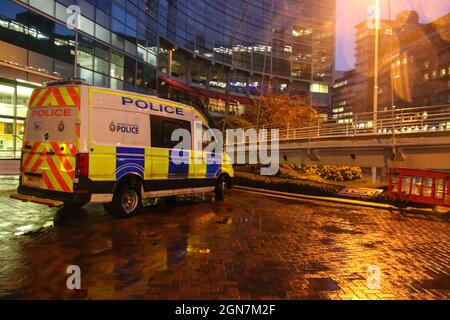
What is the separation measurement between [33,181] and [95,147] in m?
1.65

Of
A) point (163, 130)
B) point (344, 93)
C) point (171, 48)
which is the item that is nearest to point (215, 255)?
point (163, 130)

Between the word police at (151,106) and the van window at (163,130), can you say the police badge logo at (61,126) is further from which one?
the van window at (163,130)

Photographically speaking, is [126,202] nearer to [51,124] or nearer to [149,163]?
[149,163]

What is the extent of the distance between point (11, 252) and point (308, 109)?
108ft

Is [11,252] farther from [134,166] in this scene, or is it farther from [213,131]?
[213,131]

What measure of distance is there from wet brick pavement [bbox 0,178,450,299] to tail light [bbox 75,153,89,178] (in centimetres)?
112

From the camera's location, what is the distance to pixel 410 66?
9388 centimetres

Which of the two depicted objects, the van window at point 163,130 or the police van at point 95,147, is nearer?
the police van at point 95,147

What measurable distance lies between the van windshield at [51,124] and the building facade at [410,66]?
60.9 meters

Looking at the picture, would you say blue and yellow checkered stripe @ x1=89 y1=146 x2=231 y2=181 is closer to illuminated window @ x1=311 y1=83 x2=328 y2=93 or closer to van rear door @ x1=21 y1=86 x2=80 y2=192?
van rear door @ x1=21 y1=86 x2=80 y2=192

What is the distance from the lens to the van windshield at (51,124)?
7695 millimetres

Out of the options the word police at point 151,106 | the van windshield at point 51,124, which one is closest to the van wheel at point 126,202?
the van windshield at point 51,124

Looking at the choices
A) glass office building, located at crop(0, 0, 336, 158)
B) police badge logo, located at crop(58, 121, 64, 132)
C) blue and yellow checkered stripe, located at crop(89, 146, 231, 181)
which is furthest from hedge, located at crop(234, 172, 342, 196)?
glass office building, located at crop(0, 0, 336, 158)

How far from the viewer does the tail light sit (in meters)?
7.58
